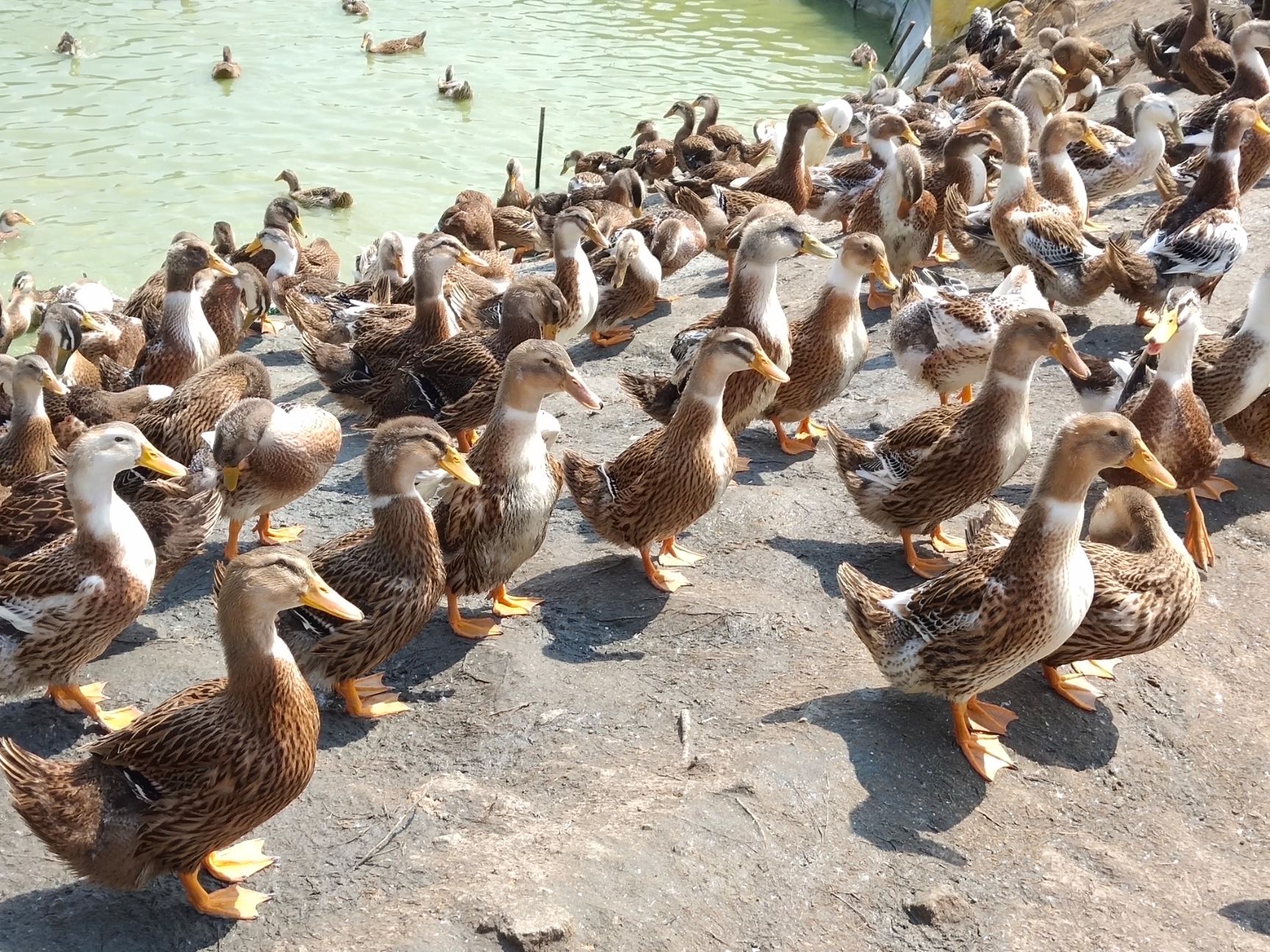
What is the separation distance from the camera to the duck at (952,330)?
23.2 feet

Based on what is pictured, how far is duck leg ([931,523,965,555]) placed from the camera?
6281 millimetres

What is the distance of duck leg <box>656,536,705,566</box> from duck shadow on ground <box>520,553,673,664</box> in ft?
0.47

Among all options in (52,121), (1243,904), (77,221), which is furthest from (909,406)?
(52,121)

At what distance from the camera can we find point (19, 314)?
37.0 ft

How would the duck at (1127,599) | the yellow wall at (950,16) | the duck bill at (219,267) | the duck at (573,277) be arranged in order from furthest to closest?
1. the yellow wall at (950,16)
2. the duck at (573,277)
3. the duck bill at (219,267)
4. the duck at (1127,599)

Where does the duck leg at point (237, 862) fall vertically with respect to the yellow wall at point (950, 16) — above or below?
below

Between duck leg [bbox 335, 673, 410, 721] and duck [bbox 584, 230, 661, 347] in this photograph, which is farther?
duck [bbox 584, 230, 661, 347]

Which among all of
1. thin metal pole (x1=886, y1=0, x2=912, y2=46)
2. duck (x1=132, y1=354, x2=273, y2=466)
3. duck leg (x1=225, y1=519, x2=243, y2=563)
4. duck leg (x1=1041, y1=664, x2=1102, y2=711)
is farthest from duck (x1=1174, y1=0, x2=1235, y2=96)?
duck leg (x1=225, y1=519, x2=243, y2=563)

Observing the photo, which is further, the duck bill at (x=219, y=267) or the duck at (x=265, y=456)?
the duck bill at (x=219, y=267)

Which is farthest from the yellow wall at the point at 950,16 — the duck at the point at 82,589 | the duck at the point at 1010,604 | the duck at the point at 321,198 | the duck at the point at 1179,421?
the duck at the point at 82,589

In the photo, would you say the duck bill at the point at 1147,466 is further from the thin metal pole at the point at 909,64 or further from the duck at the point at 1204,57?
the thin metal pole at the point at 909,64

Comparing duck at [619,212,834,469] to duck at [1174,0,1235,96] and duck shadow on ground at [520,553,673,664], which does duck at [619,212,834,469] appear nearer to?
duck shadow on ground at [520,553,673,664]

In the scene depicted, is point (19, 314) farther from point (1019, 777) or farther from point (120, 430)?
point (1019, 777)

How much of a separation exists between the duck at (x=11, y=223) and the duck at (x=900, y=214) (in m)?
10.4
